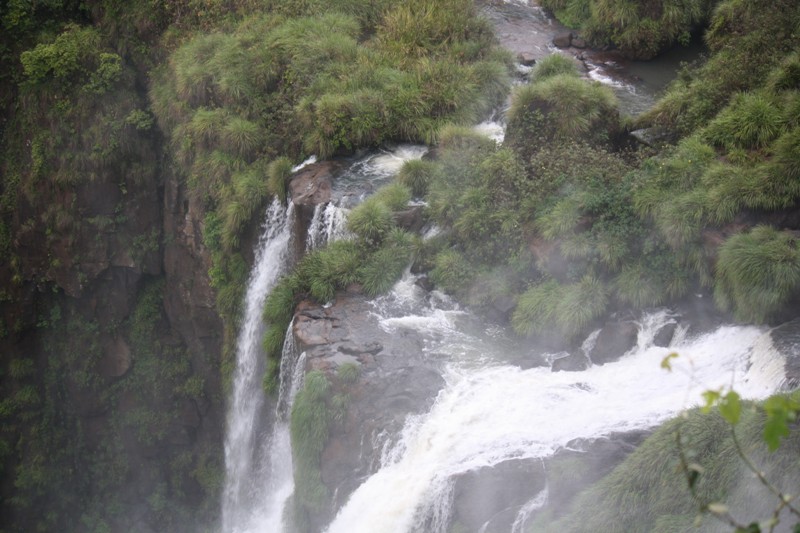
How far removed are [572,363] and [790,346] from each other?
2626mm

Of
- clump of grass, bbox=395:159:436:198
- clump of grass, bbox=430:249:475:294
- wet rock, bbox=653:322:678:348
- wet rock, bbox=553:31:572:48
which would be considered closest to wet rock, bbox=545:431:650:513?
wet rock, bbox=653:322:678:348

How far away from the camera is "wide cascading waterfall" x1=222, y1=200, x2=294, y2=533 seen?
39.5ft

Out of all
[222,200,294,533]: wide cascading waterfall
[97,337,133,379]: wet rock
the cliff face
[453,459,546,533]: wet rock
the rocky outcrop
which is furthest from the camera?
[97,337,133,379]: wet rock

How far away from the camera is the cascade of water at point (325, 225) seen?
12.4 m

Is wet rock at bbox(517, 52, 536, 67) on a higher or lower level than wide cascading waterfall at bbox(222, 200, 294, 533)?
higher

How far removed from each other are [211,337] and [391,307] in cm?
698

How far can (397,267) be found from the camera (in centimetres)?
1160

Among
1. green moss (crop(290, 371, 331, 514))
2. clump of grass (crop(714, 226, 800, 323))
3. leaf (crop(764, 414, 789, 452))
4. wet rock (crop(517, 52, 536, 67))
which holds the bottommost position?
green moss (crop(290, 371, 331, 514))

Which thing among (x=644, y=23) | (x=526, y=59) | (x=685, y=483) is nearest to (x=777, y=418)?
(x=685, y=483)

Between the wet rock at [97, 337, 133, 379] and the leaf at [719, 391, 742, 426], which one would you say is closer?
the leaf at [719, 391, 742, 426]

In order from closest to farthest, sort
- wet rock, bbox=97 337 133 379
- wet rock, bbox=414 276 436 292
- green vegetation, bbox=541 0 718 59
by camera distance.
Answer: wet rock, bbox=414 276 436 292 → green vegetation, bbox=541 0 718 59 → wet rock, bbox=97 337 133 379

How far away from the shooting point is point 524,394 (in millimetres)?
9070

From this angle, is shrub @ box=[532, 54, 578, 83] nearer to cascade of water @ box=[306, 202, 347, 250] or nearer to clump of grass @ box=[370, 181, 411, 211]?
clump of grass @ box=[370, 181, 411, 211]

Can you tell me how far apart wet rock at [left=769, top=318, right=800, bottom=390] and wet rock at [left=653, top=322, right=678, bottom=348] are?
1.22 metres
